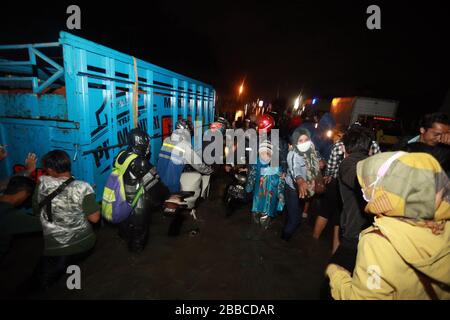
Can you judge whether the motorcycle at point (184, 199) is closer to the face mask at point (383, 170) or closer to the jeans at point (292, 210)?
the jeans at point (292, 210)

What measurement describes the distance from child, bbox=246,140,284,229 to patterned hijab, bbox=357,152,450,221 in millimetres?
2339

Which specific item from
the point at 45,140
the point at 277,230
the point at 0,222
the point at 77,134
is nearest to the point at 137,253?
the point at 0,222

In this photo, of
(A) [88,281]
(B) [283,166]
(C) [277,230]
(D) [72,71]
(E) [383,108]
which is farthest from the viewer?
(E) [383,108]

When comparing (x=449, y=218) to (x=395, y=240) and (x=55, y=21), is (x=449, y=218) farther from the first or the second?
(x=55, y=21)

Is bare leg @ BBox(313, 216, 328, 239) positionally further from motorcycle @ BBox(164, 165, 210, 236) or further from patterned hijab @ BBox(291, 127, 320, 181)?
motorcycle @ BBox(164, 165, 210, 236)

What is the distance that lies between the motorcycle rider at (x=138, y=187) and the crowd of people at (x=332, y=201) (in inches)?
0.6

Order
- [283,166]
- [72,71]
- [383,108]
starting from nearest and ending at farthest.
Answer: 1. [72,71]
2. [283,166]
3. [383,108]

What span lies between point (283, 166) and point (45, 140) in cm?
388

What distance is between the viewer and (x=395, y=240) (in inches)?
46.5

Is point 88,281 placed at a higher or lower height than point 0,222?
lower

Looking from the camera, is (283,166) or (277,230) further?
(277,230)

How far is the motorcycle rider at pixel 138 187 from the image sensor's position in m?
2.89

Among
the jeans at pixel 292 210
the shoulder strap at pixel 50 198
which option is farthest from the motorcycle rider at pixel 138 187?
the jeans at pixel 292 210

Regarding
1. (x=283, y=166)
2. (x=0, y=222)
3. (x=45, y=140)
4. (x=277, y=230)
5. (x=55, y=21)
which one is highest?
(x=55, y=21)
